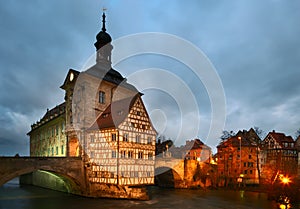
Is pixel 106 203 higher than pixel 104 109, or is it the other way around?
pixel 104 109

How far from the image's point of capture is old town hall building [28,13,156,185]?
2739cm

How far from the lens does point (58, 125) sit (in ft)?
122

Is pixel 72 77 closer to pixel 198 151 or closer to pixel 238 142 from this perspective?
pixel 238 142

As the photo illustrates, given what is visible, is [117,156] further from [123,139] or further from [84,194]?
[84,194]

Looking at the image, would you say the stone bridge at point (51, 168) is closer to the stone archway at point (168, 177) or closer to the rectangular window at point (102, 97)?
the rectangular window at point (102, 97)

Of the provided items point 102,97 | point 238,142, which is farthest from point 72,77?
point 238,142

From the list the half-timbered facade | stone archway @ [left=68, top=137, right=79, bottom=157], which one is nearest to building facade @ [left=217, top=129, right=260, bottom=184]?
the half-timbered facade

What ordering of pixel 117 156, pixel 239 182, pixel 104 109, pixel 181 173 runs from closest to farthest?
pixel 117 156 < pixel 104 109 < pixel 181 173 < pixel 239 182

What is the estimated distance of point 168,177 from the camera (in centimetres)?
4184

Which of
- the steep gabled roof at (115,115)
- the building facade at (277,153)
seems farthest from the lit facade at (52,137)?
the building facade at (277,153)

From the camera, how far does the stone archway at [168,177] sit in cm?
4010

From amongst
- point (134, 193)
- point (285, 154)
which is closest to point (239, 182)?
point (285, 154)

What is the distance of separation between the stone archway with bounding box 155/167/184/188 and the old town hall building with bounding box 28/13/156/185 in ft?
34.3

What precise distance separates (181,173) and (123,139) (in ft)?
53.5
